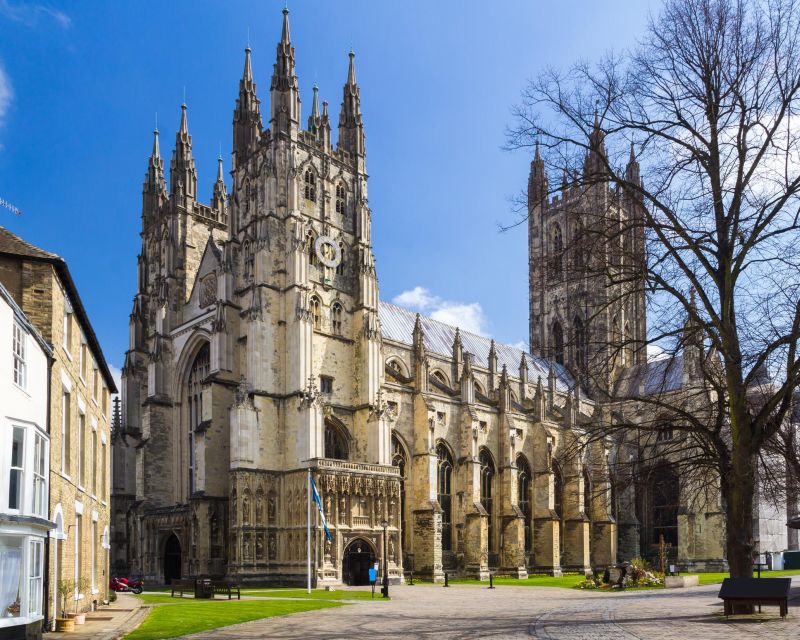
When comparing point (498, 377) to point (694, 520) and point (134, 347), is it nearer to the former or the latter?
point (694, 520)

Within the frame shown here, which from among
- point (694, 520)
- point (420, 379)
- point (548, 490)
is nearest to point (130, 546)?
point (420, 379)

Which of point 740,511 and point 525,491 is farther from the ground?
point 740,511

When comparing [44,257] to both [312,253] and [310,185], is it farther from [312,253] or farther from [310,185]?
[310,185]

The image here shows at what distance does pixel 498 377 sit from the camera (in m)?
67.8

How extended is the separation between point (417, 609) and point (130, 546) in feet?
113

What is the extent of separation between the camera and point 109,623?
69.5ft

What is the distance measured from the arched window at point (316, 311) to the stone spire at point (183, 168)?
58.7ft

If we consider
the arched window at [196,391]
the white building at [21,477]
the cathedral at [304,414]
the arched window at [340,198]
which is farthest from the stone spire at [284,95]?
the white building at [21,477]

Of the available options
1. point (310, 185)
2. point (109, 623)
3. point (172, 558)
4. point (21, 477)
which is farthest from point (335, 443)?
point (21, 477)

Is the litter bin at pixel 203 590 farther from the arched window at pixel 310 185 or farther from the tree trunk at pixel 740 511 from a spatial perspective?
the arched window at pixel 310 185

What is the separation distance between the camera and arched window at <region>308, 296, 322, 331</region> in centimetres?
4984

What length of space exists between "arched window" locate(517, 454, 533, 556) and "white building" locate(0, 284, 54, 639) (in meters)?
48.7

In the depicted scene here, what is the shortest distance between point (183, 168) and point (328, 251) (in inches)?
688

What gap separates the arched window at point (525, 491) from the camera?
205 feet
